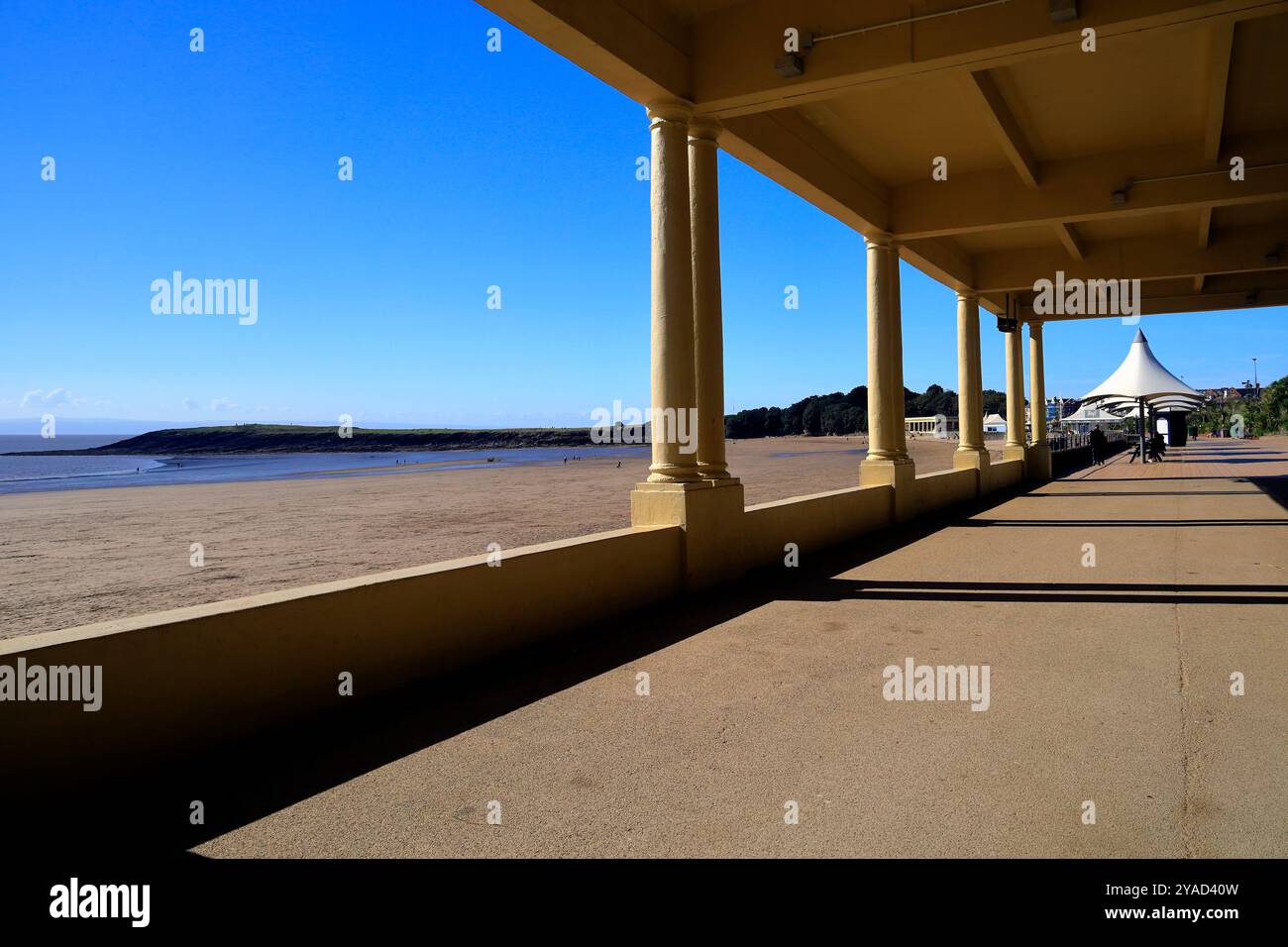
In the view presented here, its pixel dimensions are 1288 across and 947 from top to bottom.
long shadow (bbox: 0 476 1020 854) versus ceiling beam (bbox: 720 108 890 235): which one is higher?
ceiling beam (bbox: 720 108 890 235)

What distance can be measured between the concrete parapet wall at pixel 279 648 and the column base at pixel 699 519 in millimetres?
1221

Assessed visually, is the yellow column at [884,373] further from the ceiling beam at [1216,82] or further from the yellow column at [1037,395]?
the yellow column at [1037,395]

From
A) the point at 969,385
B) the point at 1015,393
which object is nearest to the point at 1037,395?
the point at 1015,393

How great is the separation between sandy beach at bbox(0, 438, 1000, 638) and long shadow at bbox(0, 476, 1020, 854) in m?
5.23

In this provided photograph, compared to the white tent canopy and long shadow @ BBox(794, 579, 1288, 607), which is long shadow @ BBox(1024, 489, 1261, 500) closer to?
long shadow @ BBox(794, 579, 1288, 607)

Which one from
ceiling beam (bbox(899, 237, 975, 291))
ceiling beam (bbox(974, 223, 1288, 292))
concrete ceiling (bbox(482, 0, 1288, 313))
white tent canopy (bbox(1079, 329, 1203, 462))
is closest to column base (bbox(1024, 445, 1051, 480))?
ceiling beam (bbox(974, 223, 1288, 292))

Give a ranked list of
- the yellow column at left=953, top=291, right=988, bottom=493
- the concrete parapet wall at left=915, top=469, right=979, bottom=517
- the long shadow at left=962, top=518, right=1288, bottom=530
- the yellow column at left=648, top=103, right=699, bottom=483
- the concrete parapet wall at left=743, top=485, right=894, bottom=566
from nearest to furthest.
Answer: the yellow column at left=648, top=103, right=699, bottom=483
the concrete parapet wall at left=743, top=485, right=894, bottom=566
the long shadow at left=962, top=518, right=1288, bottom=530
the concrete parapet wall at left=915, top=469, right=979, bottom=517
the yellow column at left=953, top=291, right=988, bottom=493

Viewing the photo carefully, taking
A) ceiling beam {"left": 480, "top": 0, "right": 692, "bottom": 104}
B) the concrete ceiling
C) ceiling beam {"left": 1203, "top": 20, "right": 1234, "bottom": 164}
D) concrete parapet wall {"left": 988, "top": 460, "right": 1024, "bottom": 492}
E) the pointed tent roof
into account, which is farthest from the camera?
the pointed tent roof

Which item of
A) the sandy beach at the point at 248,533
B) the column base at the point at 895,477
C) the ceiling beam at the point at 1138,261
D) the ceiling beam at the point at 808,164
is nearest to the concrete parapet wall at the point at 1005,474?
the ceiling beam at the point at 1138,261

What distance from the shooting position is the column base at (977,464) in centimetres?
1712

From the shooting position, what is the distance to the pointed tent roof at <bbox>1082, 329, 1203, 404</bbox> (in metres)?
29.1

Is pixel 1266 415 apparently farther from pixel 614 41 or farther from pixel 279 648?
pixel 279 648
